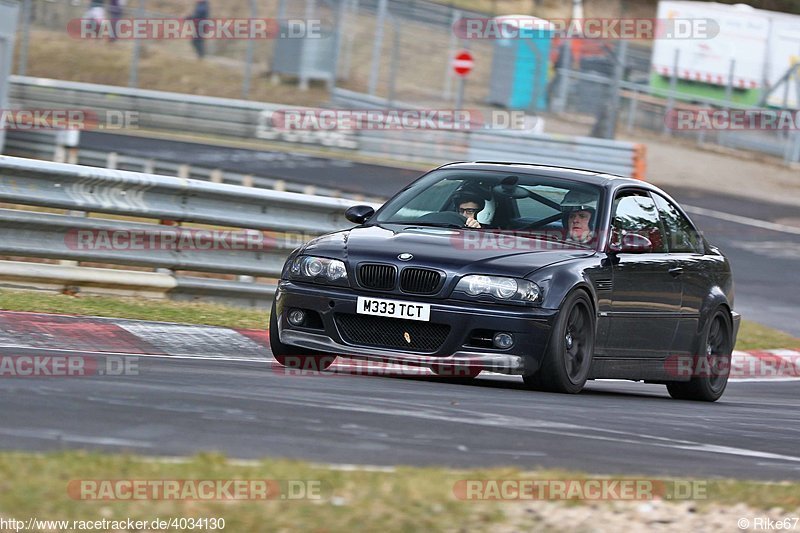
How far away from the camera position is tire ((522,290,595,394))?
8.09 meters

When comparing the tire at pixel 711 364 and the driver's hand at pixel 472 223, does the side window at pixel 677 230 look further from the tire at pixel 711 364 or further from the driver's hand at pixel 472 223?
the driver's hand at pixel 472 223

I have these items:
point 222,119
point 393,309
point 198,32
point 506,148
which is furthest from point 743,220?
point 198,32

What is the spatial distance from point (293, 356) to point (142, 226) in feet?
9.80

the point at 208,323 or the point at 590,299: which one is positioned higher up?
the point at 590,299

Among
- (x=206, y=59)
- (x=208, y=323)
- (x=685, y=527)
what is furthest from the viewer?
(x=206, y=59)

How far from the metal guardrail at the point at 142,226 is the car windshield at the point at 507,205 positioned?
2.67 meters

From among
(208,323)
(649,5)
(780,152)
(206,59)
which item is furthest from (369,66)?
(649,5)

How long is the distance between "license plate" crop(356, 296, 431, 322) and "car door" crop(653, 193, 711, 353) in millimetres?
2392

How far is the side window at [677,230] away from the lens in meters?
9.96

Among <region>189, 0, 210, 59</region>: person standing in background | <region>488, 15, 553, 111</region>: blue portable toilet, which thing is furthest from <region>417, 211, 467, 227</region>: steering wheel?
<region>189, 0, 210, 59</region>: person standing in background

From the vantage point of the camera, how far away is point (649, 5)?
68125mm

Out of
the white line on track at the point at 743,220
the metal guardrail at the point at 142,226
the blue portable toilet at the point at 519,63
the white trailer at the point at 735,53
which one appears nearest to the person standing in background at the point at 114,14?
the blue portable toilet at the point at 519,63

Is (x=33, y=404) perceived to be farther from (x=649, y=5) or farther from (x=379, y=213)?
(x=649, y=5)

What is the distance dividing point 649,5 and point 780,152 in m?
33.6
